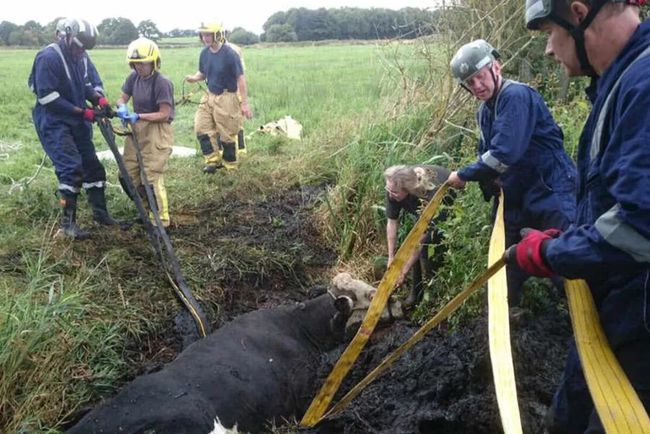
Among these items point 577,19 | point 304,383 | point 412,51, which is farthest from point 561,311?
point 412,51

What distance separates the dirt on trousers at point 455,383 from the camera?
3.39 m

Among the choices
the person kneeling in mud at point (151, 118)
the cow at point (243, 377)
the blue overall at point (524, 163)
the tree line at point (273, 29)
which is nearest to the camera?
the cow at point (243, 377)

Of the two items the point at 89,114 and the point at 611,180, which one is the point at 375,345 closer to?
the point at 611,180

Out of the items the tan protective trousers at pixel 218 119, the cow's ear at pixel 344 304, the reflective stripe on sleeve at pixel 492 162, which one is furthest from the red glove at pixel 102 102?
the reflective stripe on sleeve at pixel 492 162

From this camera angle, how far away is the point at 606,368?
6.70 feet

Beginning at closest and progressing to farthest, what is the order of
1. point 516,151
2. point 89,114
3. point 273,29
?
point 516,151
point 89,114
point 273,29

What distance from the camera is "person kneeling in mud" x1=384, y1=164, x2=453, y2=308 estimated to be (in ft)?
15.2

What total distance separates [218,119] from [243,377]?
226 inches

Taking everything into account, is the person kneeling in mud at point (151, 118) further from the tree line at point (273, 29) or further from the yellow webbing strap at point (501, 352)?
the tree line at point (273, 29)

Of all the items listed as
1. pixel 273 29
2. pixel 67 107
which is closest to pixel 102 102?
pixel 67 107

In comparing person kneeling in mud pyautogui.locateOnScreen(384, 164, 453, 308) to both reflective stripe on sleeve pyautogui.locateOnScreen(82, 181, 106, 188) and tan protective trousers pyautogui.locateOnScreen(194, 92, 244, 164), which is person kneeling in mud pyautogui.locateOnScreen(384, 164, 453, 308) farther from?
tan protective trousers pyautogui.locateOnScreen(194, 92, 244, 164)

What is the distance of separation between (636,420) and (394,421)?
1871mm

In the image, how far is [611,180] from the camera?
1791 millimetres

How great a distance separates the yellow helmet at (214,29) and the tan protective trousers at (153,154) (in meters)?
2.48
